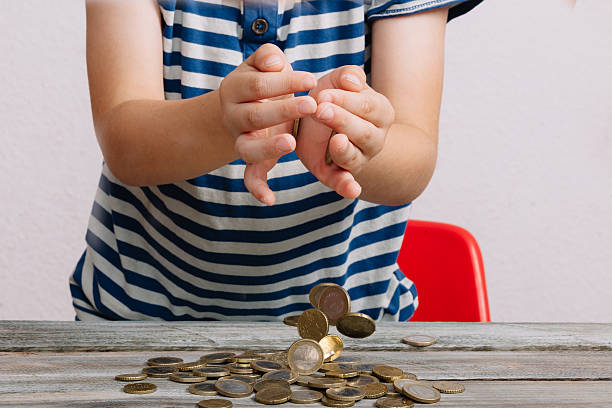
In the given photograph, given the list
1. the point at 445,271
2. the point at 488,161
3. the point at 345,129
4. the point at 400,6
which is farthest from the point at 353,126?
the point at 488,161

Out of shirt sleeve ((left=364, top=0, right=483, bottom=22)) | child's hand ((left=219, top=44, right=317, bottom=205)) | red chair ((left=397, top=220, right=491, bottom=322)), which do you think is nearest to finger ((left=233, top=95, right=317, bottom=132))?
child's hand ((left=219, top=44, right=317, bottom=205))

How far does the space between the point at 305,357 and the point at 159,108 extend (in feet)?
0.75

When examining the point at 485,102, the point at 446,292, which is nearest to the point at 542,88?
the point at 485,102

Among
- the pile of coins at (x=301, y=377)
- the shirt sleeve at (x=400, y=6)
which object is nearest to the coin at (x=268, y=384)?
A: the pile of coins at (x=301, y=377)

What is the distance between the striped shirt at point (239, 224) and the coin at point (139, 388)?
0.26m

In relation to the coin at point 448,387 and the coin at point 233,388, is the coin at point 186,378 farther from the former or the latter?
the coin at point 448,387

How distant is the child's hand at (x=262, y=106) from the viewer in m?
0.36

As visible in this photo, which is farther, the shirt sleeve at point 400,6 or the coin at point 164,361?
the shirt sleeve at point 400,6

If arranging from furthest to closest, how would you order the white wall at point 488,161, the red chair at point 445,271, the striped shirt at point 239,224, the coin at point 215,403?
1. the white wall at point 488,161
2. the red chair at point 445,271
3. the striped shirt at point 239,224
4. the coin at point 215,403

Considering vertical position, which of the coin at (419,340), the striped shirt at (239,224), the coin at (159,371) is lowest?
the coin at (419,340)

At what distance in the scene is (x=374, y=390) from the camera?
35cm

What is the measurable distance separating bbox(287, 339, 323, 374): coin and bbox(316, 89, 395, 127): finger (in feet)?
0.47

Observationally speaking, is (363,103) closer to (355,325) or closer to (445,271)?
(355,325)

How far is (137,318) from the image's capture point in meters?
0.64
